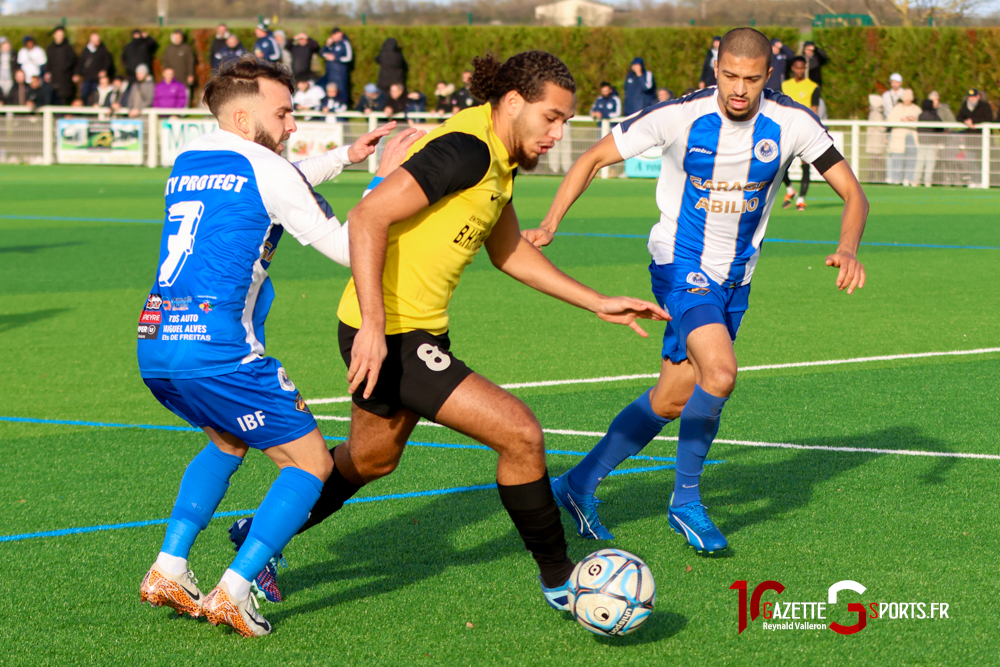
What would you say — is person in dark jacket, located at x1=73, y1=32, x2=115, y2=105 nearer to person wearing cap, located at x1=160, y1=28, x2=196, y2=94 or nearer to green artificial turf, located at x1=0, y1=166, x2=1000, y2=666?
person wearing cap, located at x1=160, y1=28, x2=196, y2=94

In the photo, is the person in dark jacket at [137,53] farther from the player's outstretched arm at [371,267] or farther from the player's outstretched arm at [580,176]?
the player's outstretched arm at [371,267]

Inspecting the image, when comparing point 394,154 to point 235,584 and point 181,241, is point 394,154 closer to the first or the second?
point 181,241

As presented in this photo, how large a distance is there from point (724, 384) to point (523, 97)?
5.07ft

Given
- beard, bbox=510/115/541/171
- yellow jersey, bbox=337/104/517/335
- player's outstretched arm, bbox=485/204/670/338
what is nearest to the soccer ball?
player's outstretched arm, bbox=485/204/670/338

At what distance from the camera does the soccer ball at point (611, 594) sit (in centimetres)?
386

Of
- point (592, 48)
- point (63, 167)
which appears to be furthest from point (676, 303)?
point (592, 48)

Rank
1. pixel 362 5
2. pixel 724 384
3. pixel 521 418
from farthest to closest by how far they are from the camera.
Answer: pixel 362 5
pixel 724 384
pixel 521 418

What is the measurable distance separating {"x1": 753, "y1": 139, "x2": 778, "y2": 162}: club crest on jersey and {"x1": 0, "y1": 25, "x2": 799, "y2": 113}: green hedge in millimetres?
29159

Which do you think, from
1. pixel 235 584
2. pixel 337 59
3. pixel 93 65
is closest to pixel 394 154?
pixel 235 584

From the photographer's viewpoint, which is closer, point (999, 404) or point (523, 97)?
point (523, 97)

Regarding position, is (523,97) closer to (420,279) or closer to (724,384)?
(420,279)

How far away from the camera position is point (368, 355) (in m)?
3.80

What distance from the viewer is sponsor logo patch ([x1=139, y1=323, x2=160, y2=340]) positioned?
155 inches

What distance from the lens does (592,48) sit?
35344 millimetres
